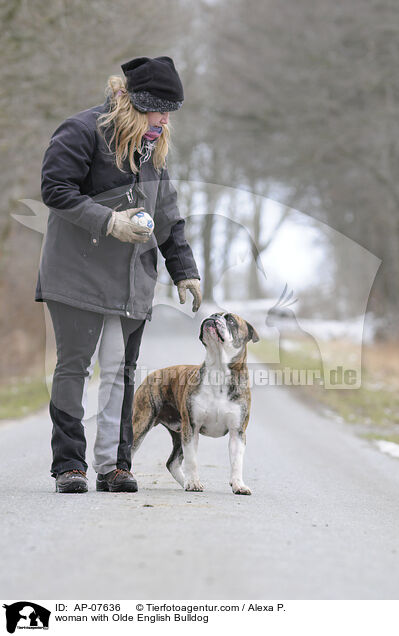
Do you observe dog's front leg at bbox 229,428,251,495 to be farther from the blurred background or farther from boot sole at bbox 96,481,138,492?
the blurred background

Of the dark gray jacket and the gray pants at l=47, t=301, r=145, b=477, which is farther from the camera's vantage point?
the gray pants at l=47, t=301, r=145, b=477

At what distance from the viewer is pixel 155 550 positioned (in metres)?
3.74

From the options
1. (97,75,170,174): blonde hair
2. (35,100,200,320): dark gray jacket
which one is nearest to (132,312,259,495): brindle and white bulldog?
(35,100,200,320): dark gray jacket

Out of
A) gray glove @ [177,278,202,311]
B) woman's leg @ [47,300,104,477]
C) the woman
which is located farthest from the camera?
gray glove @ [177,278,202,311]

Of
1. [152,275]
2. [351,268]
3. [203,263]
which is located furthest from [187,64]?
[152,275]

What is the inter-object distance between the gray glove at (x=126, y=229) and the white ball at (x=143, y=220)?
2 cm

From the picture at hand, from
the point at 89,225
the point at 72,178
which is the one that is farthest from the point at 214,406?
the point at 72,178

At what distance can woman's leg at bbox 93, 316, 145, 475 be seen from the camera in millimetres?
5500

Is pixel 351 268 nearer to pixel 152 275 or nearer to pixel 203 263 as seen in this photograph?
pixel 203 263

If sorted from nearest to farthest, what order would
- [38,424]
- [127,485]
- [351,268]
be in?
[127,485] < [38,424] < [351,268]

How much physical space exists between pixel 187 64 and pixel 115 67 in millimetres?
7409

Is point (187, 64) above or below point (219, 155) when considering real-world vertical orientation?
above

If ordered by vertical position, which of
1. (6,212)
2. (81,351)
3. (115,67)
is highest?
(115,67)
